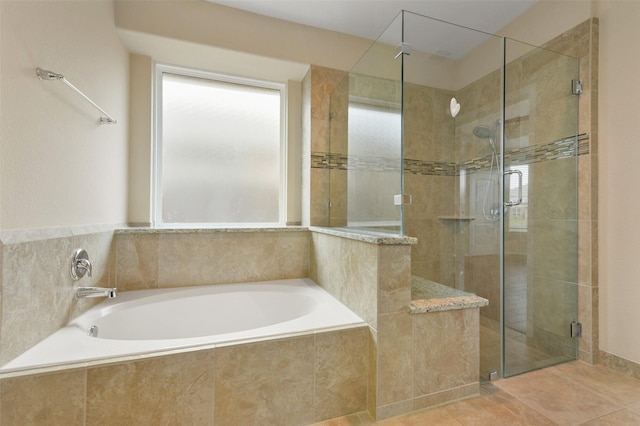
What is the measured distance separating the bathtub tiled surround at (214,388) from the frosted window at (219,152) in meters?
1.40

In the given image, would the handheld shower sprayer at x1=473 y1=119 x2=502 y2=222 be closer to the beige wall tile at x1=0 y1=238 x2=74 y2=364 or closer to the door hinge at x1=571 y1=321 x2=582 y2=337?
the door hinge at x1=571 y1=321 x2=582 y2=337

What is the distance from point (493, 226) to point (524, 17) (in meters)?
1.65

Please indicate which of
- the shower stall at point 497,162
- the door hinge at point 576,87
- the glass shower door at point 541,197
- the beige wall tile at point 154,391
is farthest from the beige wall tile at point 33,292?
the door hinge at point 576,87

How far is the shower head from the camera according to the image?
2.01m

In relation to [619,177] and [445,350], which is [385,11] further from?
[445,350]

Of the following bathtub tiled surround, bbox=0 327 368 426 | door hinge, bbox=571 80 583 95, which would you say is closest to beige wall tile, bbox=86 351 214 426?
bathtub tiled surround, bbox=0 327 368 426

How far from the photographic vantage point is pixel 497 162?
192 centimetres

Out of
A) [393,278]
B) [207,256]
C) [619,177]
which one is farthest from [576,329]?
[207,256]

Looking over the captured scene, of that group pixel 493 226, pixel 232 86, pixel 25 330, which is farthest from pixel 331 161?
pixel 25 330

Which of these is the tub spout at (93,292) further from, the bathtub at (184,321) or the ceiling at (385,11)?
the ceiling at (385,11)

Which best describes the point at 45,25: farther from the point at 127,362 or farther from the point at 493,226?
the point at 493,226

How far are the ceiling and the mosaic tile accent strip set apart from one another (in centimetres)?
83

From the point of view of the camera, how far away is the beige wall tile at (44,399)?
3.01ft

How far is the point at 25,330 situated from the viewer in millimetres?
1074
